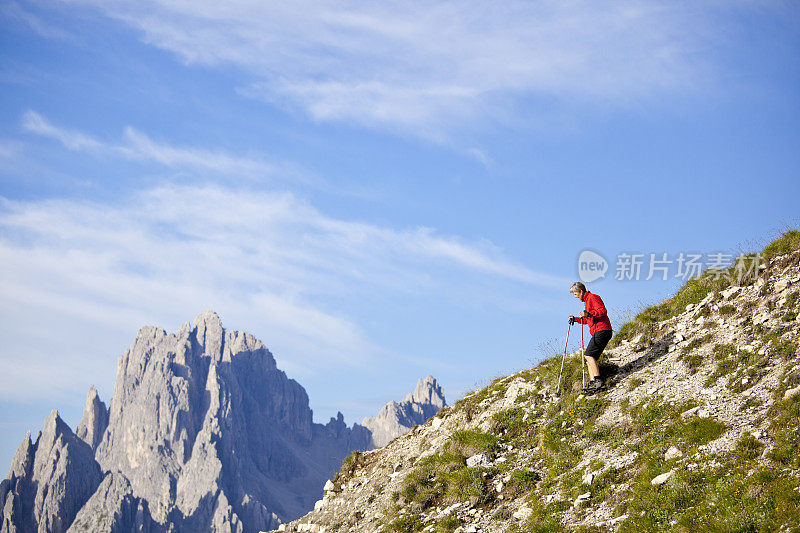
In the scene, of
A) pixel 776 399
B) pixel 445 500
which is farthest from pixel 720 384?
pixel 445 500

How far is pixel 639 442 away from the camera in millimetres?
16328

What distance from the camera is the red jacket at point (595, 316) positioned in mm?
19312

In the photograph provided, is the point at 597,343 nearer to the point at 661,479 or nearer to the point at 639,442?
the point at 639,442

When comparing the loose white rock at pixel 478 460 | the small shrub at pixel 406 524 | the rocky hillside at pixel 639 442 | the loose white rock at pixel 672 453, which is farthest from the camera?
the loose white rock at pixel 478 460

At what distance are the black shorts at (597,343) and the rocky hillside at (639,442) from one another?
1225 millimetres

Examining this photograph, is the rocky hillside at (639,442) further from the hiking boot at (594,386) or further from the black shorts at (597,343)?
the black shorts at (597,343)

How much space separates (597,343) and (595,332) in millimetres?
364

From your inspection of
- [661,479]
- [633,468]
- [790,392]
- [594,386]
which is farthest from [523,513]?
[790,392]

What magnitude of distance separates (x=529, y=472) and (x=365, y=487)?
276 inches

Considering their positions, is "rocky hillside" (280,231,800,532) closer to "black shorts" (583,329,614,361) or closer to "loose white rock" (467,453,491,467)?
"loose white rock" (467,453,491,467)

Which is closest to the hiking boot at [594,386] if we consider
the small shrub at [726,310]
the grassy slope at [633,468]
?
the grassy slope at [633,468]

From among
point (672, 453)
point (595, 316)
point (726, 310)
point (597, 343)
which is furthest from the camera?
point (726, 310)

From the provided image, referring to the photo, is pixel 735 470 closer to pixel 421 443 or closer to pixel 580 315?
pixel 580 315

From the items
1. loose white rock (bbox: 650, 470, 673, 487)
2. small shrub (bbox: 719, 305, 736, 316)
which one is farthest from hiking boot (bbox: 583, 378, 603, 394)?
loose white rock (bbox: 650, 470, 673, 487)
